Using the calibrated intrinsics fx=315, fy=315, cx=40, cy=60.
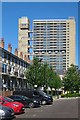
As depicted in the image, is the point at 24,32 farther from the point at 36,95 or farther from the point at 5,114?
the point at 5,114

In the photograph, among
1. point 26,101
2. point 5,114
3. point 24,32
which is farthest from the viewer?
point 24,32

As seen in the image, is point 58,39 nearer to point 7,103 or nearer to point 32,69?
point 32,69

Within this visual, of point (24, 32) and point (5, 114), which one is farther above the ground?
point (24, 32)

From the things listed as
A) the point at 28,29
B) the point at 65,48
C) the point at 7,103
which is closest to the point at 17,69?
the point at 7,103

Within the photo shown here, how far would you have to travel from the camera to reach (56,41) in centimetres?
17338

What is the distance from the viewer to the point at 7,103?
24453mm

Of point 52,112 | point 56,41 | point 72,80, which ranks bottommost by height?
point 72,80

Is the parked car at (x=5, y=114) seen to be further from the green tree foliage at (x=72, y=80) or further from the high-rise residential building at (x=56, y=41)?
the high-rise residential building at (x=56, y=41)

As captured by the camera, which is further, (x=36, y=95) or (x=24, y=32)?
(x=24, y=32)

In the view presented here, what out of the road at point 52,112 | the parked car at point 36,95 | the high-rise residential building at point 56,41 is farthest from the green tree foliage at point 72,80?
the road at point 52,112

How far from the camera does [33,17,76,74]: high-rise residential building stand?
164 m

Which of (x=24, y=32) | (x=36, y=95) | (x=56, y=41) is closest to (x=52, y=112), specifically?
(x=36, y=95)

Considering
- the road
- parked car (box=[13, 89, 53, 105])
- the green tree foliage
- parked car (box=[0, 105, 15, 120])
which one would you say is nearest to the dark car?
the road

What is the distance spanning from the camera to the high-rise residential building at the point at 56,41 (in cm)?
16362
